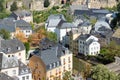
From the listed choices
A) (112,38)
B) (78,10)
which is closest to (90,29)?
(112,38)

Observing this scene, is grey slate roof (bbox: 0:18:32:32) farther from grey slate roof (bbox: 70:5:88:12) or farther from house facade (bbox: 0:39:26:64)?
grey slate roof (bbox: 70:5:88:12)

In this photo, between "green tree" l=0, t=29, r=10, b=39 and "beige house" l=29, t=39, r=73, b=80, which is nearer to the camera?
"beige house" l=29, t=39, r=73, b=80

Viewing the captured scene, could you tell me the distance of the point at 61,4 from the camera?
57.0 m

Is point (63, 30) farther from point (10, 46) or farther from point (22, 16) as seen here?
point (10, 46)

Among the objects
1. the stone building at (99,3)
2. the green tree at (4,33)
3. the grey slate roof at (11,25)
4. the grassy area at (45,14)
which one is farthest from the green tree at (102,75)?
the stone building at (99,3)

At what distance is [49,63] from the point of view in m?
27.3

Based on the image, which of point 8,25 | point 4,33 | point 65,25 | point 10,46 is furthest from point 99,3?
point 10,46

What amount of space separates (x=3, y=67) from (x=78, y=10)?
90.6ft

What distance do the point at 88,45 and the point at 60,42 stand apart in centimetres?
550

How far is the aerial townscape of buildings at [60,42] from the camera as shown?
26.7 meters

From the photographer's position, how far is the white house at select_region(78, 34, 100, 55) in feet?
116

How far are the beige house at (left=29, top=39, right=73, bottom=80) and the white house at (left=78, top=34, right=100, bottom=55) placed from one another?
6.44 meters

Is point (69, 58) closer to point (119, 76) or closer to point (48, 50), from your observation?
point (48, 50)

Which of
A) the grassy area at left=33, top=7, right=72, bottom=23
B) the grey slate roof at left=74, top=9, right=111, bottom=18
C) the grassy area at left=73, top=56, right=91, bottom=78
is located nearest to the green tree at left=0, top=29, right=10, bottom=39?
the grassy area at left=73, top=56, right=91, bottom=78
